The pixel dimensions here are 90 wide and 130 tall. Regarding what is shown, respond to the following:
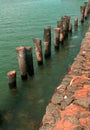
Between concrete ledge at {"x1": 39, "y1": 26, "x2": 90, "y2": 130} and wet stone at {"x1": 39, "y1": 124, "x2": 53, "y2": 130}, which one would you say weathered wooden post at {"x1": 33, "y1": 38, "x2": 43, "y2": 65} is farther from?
wet stone at {"x1": 39, "y1": 124, "x2": 53, "y2": 130}

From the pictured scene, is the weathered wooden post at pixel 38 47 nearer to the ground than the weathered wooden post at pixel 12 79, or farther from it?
farther from it

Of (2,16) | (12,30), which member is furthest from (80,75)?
(2,16)

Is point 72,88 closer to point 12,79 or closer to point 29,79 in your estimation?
point 12,79

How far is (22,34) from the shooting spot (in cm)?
2533

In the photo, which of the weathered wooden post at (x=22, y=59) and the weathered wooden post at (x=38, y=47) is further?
the weathered wooden post at (x=38, y=47)

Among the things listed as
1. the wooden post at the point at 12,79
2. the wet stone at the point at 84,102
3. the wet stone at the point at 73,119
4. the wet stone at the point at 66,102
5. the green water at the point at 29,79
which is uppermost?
the wet stone at the point at 84,102

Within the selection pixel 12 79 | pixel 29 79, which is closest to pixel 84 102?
pixel 12 79

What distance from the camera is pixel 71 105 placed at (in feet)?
29.1

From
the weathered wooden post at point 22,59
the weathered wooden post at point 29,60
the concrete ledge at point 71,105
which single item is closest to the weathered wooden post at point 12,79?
the weathered wooden post at point 22,59

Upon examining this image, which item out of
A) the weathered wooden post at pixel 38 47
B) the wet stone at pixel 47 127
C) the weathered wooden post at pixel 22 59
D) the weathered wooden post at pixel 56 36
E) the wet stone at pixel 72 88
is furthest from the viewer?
the weathered wooden post at pixel 56 36

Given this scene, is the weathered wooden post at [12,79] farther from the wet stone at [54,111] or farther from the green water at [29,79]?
the wet stone at [54,111]

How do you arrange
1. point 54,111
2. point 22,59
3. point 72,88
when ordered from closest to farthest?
point 54,111
point 72,88
point 22,59

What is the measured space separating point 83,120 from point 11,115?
432 centimetres

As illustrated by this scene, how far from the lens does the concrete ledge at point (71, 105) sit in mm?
7883
